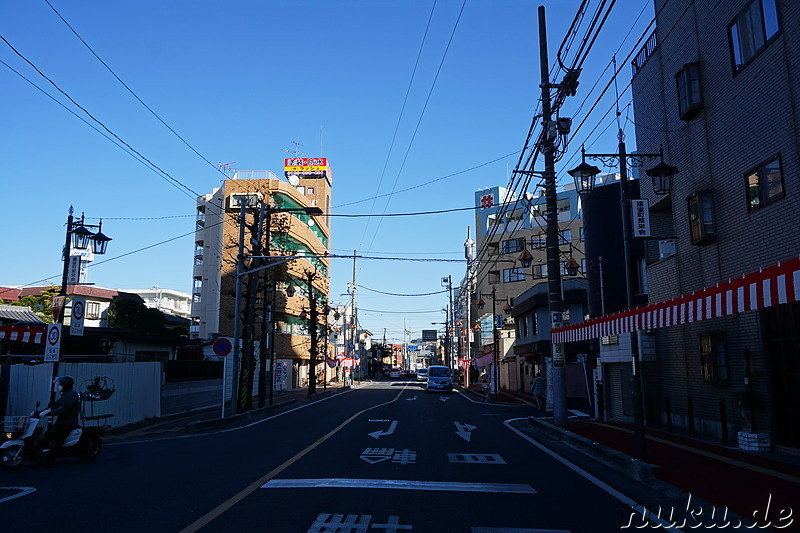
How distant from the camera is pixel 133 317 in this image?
41375 mm

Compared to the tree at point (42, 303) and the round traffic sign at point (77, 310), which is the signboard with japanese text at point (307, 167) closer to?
the tree at point (42, 303)

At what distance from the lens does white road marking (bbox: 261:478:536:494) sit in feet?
28.2

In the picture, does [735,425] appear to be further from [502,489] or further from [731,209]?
[502,489]

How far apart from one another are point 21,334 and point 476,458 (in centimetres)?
1533

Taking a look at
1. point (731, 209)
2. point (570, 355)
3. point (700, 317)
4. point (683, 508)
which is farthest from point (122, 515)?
point (570, 355)

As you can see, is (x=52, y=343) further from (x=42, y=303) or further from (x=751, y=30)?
(x=42, y=303)

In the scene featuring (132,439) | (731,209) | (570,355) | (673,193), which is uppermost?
(673,193)

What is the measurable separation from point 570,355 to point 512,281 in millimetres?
27250

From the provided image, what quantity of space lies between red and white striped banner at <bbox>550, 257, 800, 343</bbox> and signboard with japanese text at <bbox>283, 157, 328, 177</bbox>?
71.9m

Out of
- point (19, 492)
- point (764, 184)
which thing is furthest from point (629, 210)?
point (19, 492)

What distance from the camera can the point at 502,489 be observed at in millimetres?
8688

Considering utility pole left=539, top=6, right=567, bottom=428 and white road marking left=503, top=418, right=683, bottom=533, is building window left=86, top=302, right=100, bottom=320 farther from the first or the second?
white road marking left=503, top=418, right=683, bottom=533

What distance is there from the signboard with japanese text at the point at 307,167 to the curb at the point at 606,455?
6914 cm

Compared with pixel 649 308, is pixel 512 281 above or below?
above
